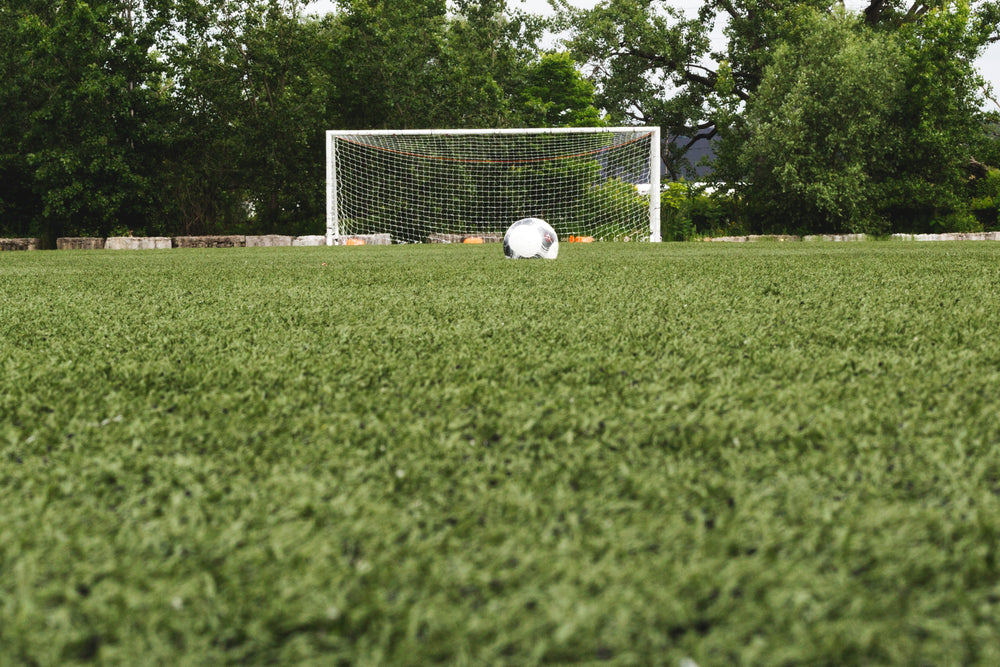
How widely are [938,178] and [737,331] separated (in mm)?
15269

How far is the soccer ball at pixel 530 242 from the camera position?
6.66 metres

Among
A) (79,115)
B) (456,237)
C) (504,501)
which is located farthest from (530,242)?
(79,115)

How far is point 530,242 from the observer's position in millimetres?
6684

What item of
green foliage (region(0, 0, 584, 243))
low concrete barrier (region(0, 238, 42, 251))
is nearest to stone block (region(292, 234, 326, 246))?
green foliage (region(0, 0, 584, 243))

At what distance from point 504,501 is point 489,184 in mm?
15150

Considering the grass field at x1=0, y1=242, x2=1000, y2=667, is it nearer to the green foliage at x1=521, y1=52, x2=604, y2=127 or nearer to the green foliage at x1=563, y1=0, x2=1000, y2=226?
the green foliage at x1=563, y1=0, x2=1000, y2=226

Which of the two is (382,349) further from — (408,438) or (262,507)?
(262,507)

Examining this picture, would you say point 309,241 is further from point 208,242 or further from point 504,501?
point 504,501

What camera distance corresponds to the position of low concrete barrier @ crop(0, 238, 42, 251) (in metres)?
13.2

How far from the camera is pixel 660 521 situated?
0.87 metres

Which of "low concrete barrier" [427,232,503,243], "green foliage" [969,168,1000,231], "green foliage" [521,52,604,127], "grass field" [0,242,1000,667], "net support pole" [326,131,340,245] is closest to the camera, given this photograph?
"grass field" [0,242,1000,667]

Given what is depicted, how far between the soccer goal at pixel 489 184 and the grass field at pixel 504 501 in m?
13.1

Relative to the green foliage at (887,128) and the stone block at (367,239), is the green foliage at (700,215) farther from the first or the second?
the stone block at (367,239)

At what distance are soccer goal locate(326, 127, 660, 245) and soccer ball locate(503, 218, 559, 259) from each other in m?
7.83
